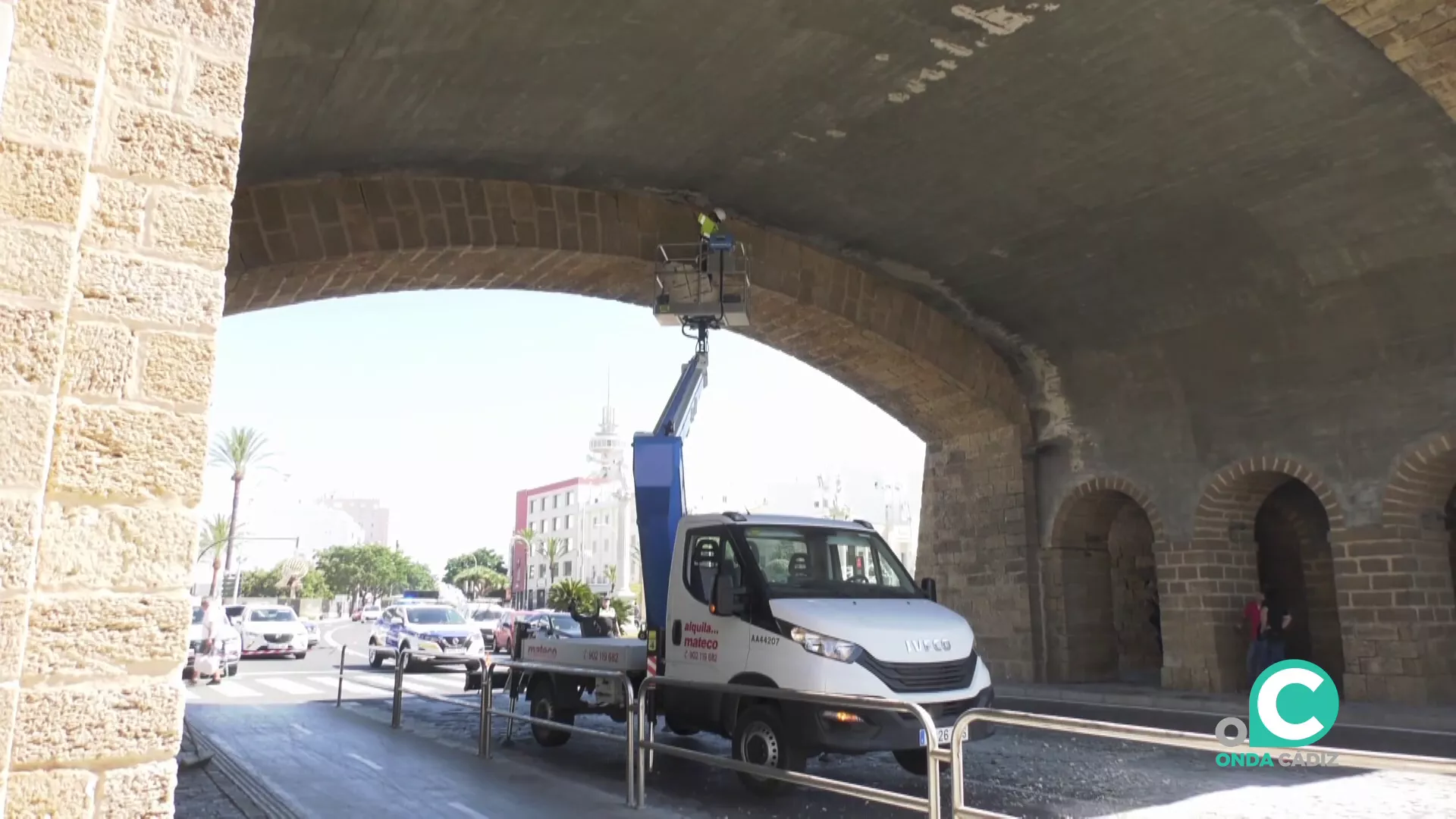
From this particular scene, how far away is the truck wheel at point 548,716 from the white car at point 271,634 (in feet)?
58.2

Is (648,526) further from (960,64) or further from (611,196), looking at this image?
(960,64)

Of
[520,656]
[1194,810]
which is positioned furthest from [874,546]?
[520,656]

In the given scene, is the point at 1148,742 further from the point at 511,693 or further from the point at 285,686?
the point at 285,686

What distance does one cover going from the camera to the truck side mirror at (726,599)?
736cm

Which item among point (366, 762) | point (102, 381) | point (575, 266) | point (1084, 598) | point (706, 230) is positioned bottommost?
point (366, 762)

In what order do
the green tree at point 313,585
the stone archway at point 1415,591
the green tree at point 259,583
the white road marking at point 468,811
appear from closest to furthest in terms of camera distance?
1. the white road marking at point 468,811
2. the stone archway at point 1415,591
3. the green tree at point 313,585
4. the green tree at point 259,583

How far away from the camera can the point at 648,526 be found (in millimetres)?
9094

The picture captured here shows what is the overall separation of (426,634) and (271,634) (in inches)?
292

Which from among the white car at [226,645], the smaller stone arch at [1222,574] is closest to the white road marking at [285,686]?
the white car at [226,645]

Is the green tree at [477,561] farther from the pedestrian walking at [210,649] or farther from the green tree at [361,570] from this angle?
the pedestrian walking at [210,649]

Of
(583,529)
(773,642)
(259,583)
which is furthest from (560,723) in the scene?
(259,583)

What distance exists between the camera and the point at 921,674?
6.96 m

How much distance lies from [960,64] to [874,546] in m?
4.14

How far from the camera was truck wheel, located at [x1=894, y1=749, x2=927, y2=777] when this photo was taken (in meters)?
7.25
